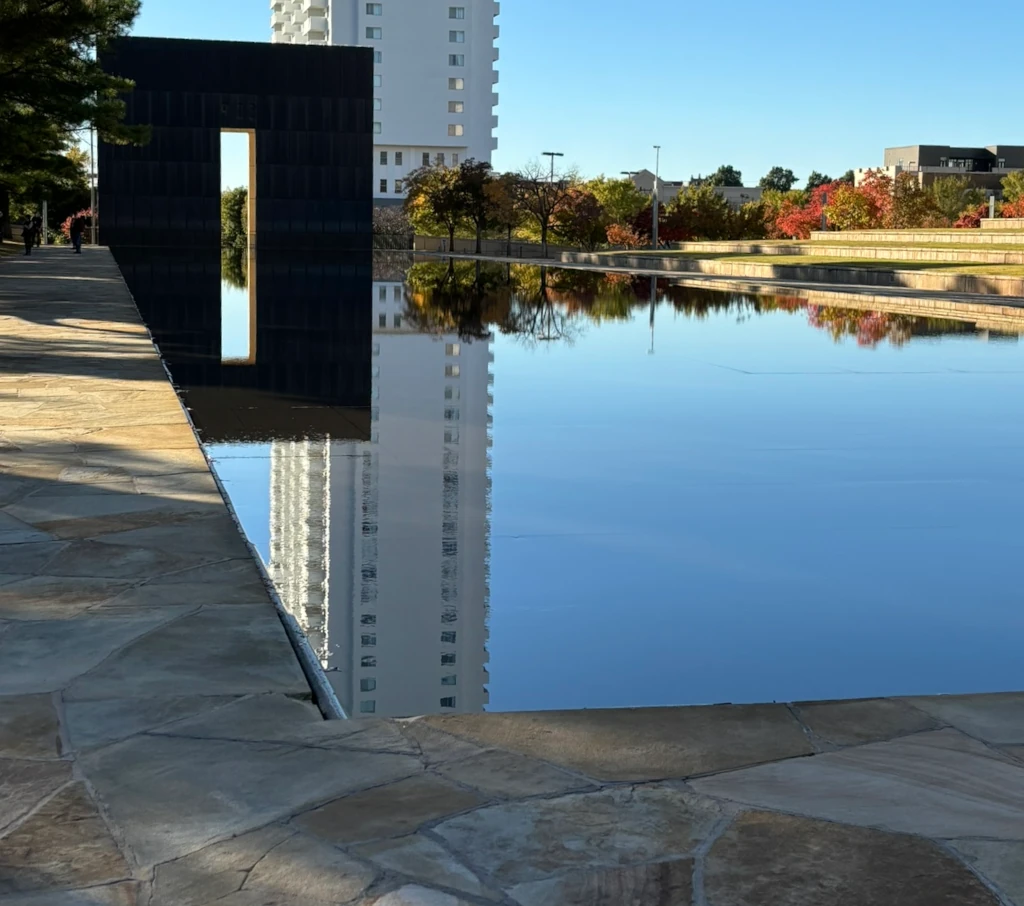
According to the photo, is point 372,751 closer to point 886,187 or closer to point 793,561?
point 793,561

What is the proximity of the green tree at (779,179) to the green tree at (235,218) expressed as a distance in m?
106

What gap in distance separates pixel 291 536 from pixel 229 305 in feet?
58.4

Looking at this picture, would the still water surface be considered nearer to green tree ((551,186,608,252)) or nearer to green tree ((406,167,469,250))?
green tree ((406,167,469,250))

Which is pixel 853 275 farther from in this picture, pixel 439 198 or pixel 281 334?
pixel 439 198

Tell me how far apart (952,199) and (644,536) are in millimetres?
61245

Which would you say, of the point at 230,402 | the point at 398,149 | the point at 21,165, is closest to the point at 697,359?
the point at 230,402

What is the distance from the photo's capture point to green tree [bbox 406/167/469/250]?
66.9m

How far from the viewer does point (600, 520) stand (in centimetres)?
629

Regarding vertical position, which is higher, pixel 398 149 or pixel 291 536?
pixel 398 149

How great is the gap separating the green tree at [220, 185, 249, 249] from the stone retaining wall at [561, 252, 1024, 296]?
37.4 meters

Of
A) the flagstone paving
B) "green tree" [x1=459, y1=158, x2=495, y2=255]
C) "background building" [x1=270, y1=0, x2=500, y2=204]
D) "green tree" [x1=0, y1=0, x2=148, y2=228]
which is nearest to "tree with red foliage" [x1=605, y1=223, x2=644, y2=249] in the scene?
"green tree" [x1=459, y1=158, x2=495, y2=255]

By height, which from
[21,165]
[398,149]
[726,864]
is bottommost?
[726,864]

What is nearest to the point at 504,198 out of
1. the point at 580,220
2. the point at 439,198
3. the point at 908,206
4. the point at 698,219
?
the point at 439,198

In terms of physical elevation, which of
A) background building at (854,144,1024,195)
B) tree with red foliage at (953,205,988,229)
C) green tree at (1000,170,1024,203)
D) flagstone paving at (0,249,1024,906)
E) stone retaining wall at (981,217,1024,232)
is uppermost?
background building at (854,144,1024,195)
